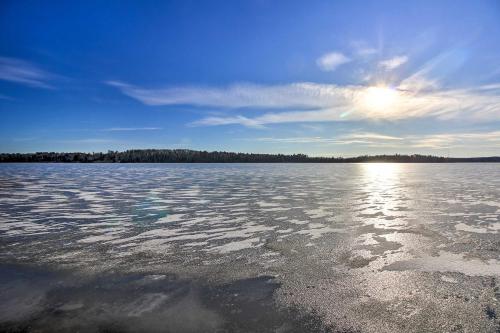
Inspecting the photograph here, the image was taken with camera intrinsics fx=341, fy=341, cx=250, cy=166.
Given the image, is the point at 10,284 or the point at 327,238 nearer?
the point at 10,284

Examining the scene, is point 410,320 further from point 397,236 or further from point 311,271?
point 397,236

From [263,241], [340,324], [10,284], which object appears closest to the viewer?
[340,324]

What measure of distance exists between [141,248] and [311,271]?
4.77 meters

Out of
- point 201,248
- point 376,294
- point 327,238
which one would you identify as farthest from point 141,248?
point 376,294

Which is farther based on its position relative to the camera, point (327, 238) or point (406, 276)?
point (327, 238)

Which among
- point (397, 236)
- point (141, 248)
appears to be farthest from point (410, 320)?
point (141, 248)

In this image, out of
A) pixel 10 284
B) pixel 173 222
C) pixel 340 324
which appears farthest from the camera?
pixel 173 222

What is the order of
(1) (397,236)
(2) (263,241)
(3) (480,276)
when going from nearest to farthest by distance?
(3) (480,276) → (2) (263,241) → (1) (397,236)

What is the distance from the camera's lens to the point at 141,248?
9.43 metres

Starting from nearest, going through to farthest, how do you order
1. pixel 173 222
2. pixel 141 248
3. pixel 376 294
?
pixel 376 294 < pixel 141 248 < pixel 173 222

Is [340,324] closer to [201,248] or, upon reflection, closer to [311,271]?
[311,271]

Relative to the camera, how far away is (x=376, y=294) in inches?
244

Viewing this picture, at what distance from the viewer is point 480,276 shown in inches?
280

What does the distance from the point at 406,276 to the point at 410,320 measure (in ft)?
7.20
